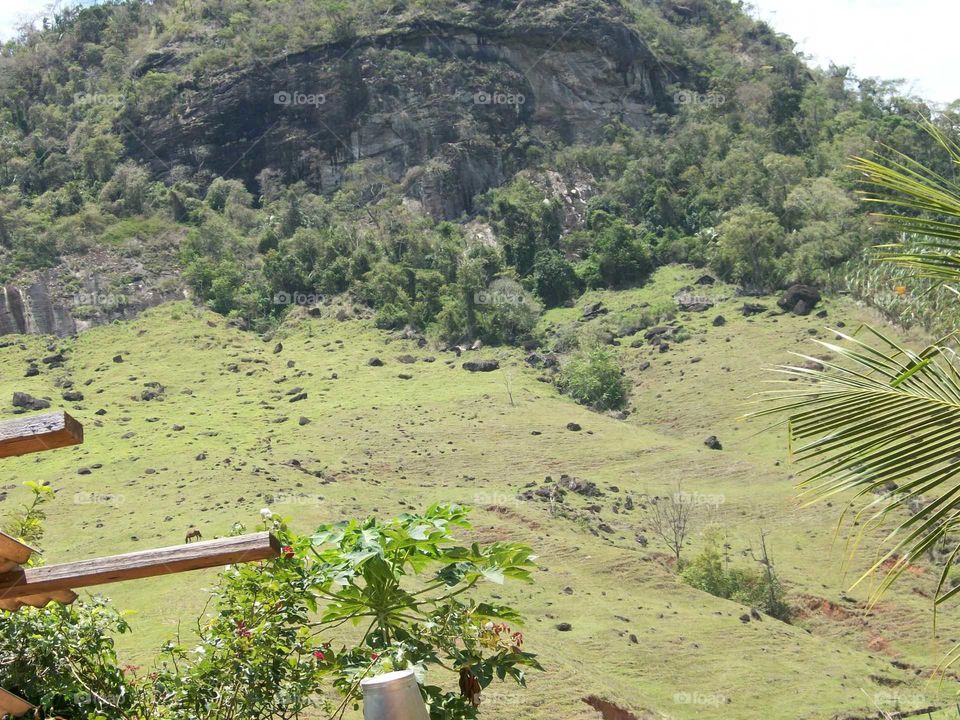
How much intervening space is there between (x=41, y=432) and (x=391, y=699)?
1286mm

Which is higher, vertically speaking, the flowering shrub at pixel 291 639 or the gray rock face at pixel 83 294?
the flowering shrub at pixel 291 639

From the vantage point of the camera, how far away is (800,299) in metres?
64.7

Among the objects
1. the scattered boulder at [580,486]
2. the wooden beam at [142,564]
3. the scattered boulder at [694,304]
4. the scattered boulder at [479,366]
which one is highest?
the wooden beam at [142,564]

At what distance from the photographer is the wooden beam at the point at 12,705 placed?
4195 millimetres

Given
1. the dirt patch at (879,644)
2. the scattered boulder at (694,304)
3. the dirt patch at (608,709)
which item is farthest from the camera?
the scattered boulder at (694,304)

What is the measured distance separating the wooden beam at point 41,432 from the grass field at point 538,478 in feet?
39.8

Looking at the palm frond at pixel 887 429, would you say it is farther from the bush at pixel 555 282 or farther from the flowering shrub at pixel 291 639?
the bush at pixel 555 282

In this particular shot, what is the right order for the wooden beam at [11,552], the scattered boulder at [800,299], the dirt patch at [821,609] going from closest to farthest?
the wooden beam at [11,552] → the dirt patch at [821,609] → the scattered boulder at [800,299]

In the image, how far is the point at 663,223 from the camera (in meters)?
86.4

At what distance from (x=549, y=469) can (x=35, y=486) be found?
147 ft

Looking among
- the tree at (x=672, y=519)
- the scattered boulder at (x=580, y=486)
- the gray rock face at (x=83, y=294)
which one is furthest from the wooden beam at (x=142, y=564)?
the gray rock face at (x=83, y=294)

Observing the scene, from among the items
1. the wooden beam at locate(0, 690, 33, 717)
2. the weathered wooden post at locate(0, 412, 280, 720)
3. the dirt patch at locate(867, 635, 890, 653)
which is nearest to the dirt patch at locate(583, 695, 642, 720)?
the dirt patch at locate(867, 635, 890, 653)

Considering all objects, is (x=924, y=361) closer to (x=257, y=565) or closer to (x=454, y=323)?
(x=257, y=565)

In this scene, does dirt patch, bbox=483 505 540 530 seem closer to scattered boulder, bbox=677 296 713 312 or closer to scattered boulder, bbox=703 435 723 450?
scattered boulder, bbox=703 435 723 450
